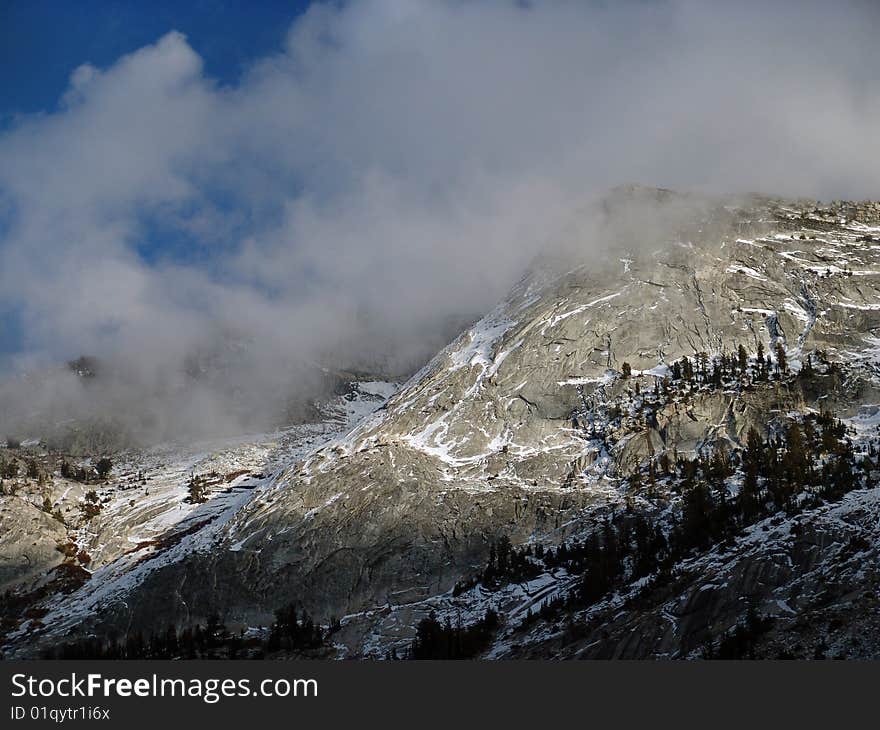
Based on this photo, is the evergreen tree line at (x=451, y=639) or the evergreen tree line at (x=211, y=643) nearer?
the evergreen tree line at (x=451, y=639)

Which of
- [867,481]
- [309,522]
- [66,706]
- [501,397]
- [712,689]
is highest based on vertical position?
[501,397]

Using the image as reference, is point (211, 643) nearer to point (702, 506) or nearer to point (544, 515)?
point (544, 515)

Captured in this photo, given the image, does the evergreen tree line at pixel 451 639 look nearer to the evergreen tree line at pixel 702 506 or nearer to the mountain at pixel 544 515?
the mountain at pixel 544 515

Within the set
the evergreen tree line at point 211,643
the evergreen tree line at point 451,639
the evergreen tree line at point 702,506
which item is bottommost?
the evergreen tree line at point 451,639

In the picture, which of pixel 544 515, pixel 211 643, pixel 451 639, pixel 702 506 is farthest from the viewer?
pixel 544 515

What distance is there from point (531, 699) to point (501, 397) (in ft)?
438

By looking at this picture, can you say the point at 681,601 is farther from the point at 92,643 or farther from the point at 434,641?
the point at 92,643

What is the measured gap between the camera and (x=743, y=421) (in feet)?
585

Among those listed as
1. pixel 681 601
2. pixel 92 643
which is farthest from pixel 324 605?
pixel 681 601

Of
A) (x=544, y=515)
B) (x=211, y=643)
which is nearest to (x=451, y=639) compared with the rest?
(x=544, y=515)

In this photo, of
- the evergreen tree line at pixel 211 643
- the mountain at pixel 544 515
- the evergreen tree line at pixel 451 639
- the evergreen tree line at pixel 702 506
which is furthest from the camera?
the evergreen tree line at pixel 211 643

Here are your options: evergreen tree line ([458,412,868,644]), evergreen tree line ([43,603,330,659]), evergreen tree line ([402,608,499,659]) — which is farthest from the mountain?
evergreen tree line ([43,603,330,659])

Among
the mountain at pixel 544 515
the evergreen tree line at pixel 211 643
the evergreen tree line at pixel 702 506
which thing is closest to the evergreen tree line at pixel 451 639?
the mountain at pixel 544 515

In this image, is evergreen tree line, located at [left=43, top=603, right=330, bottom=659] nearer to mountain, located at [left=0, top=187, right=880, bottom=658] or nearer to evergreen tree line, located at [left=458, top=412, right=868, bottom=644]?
mountain, located at [left=0, top=187, right=880, bottom=658]
